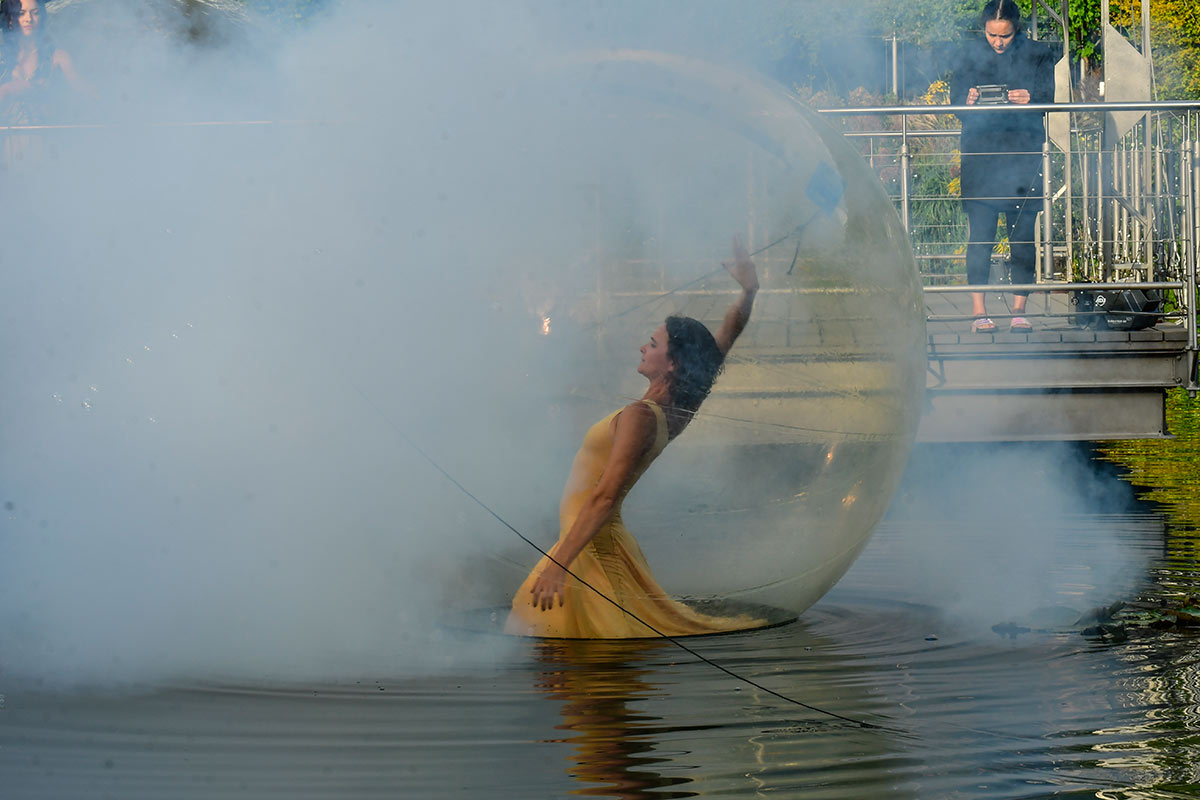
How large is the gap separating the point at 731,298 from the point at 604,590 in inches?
37.6

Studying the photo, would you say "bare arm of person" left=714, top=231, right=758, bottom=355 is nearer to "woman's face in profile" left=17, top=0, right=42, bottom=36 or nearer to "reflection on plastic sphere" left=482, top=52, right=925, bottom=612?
"reflection on plastic sphere" left=482, top=52, right=925, bottom=612

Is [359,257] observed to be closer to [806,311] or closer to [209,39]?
[806,311]

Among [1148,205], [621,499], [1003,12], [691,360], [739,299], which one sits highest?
[1003,12]

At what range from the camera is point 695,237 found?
15.2 feet

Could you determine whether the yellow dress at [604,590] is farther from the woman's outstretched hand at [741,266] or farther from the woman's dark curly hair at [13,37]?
the woman's dark curly hair at [13,37]

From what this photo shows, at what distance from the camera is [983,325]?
29.5 feet

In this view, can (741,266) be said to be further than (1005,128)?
No

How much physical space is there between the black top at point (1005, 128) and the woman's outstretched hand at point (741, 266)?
205 inches

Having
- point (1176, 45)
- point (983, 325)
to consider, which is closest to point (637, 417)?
point (983, 325)

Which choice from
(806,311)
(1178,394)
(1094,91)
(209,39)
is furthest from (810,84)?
(806,311)

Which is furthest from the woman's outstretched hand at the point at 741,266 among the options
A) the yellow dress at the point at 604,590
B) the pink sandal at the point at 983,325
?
the pink sandal at the point at 983,325

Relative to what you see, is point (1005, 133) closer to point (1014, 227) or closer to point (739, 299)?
point (1014, 227)

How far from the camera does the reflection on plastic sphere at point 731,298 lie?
4.64 metres

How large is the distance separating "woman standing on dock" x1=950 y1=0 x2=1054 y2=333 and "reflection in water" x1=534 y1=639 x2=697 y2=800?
530cm
